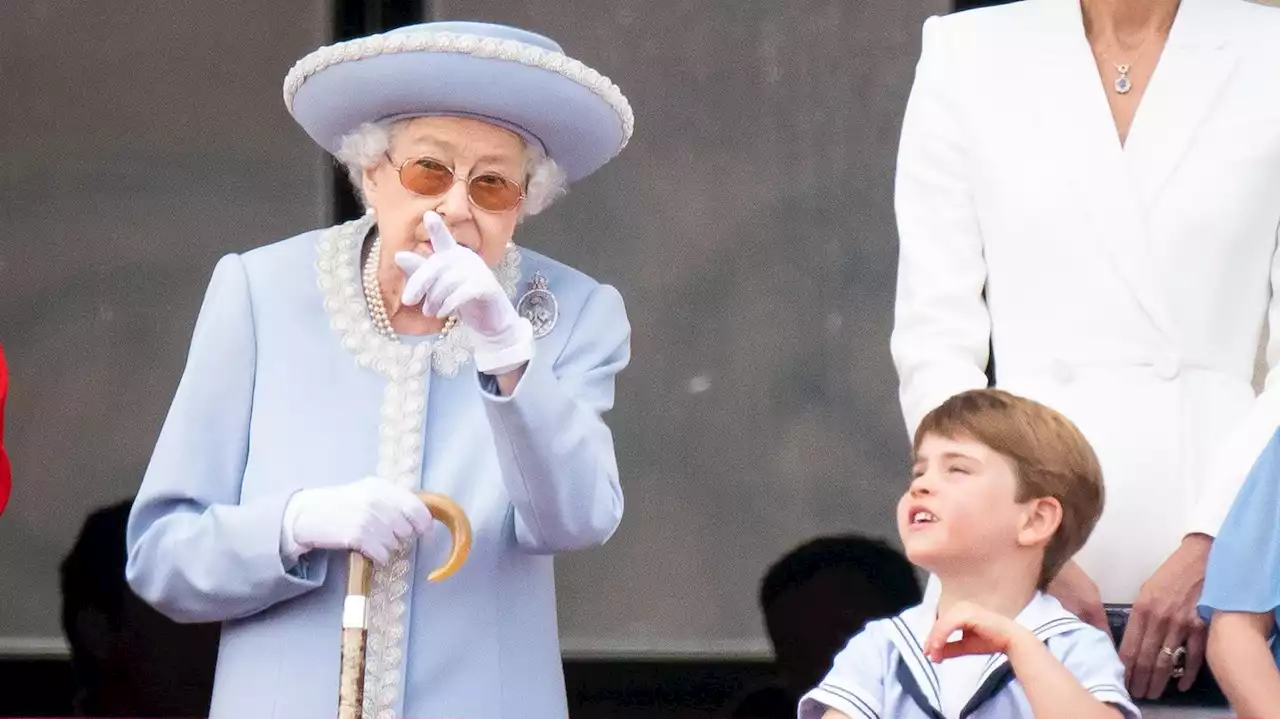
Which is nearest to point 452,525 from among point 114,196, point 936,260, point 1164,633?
point 936,260

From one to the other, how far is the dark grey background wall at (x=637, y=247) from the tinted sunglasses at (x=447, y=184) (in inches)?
43.6

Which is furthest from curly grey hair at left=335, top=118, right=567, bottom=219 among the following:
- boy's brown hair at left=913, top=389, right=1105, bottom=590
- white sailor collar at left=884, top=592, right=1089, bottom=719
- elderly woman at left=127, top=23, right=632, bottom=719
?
white sailor collar at left=884, top=592, right=1089, bottom=719

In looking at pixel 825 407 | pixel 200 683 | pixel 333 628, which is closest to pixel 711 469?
pixel 825 407

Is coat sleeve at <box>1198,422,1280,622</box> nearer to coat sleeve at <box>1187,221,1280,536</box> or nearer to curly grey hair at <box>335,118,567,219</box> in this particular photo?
coat sleeve at <box>1187,221,1280,536</box>

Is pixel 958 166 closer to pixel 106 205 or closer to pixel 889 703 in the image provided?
pixel 889 703

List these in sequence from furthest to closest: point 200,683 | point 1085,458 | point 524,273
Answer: point 200,683 → point 524,273 → point 1085,458

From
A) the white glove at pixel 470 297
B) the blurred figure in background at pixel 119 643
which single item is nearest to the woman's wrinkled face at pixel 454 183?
the white glove at pixel 470 297

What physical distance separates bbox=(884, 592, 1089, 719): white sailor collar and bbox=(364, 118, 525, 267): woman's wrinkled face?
72 cm

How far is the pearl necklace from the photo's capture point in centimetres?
312

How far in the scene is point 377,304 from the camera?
3121 mm

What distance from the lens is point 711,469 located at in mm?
4125

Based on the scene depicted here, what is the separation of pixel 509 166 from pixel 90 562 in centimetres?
149

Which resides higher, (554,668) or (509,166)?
(509,166)

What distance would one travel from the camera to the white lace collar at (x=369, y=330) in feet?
10.1
